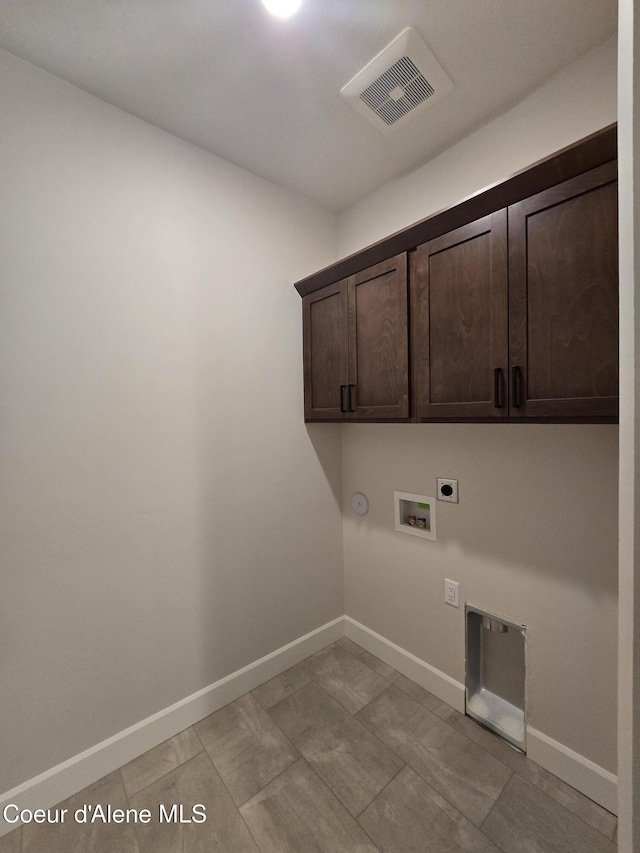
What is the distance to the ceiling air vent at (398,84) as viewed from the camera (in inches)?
47.6

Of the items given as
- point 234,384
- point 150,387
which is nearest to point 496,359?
point 234,384

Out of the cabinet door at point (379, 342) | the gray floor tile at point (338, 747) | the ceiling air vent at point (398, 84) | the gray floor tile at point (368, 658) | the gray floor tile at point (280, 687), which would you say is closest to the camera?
the ceiling air vent at point (398, 84)

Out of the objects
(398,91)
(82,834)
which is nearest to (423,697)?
(82,834)

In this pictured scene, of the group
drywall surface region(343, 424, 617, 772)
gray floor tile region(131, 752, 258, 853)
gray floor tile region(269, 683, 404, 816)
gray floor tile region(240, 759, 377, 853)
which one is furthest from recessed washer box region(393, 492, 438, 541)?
gray floor tile region(131, 752, 258, 853)

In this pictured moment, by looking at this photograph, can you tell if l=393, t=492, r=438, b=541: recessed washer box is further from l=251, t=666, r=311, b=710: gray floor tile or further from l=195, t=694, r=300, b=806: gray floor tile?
l=195, t=694, r=300, b=806: gray floor tile

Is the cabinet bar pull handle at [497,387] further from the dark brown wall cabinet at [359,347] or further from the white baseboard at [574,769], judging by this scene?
the white baseboard at [574,769]

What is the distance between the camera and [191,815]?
1233 mm

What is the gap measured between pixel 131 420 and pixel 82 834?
4.85 feet

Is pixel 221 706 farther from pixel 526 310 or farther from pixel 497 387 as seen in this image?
pixel 526 310

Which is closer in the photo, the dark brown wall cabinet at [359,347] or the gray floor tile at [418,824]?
the gray floor tile at [418,824]

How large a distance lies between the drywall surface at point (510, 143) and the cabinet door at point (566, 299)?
1.51ft

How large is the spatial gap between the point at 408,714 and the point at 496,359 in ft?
5.56

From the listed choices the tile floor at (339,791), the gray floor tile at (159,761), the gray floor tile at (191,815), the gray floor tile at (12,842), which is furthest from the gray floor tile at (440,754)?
the gray floor tile at (12,842)

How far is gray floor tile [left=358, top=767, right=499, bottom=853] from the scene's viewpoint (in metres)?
1.13
